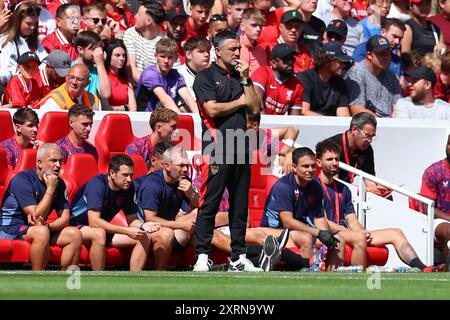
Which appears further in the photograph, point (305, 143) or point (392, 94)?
point (392, 94)

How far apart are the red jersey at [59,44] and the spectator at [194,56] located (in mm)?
1304

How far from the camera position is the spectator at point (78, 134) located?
12.8 meters

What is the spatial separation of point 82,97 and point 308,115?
2.86m

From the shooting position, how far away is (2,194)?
41.0 feet

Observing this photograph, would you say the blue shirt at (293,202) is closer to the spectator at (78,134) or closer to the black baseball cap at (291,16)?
the spectator at (78,134)

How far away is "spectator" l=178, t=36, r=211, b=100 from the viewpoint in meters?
14.5

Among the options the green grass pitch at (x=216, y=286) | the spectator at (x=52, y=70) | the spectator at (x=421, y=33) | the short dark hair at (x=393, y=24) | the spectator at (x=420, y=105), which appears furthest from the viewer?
the spectator at (x=421, y=33)

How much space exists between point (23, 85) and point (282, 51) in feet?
9.94

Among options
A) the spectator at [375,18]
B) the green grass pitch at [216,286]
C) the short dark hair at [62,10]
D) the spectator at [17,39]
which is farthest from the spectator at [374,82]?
the green grass pitch at [216,286]
